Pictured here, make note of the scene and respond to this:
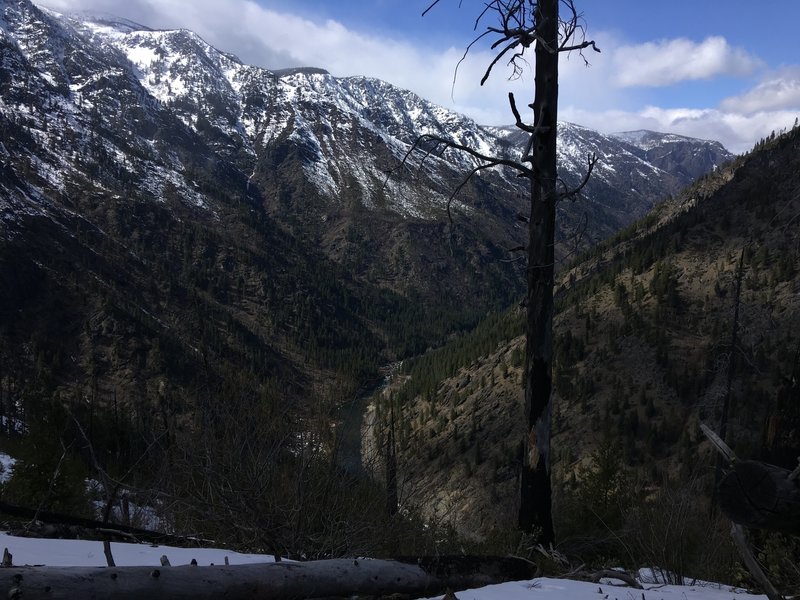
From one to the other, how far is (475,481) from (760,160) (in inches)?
2617

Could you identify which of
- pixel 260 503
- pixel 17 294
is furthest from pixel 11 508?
pixel 17 294

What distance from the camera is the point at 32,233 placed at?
117m

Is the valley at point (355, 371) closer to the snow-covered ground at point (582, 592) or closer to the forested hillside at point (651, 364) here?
the forested hillside at point (651, 364)

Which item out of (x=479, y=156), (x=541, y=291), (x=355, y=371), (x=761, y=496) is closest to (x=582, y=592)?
(x=761, y=496)

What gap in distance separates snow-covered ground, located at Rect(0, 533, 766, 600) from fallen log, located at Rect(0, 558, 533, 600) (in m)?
0.18

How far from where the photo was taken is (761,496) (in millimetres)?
3342

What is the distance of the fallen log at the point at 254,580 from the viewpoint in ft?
8.38

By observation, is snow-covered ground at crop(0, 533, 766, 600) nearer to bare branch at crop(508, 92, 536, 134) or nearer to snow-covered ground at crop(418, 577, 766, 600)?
snow-covered ground at crop(418, 577, 766, 600)

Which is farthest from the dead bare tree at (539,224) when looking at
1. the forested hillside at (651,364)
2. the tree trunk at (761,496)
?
the forested hillside at (651,364)

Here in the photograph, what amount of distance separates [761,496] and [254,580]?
10.1 ft

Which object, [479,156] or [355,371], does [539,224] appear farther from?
[355,371]

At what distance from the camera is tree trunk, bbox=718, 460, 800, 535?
3271 millimetres

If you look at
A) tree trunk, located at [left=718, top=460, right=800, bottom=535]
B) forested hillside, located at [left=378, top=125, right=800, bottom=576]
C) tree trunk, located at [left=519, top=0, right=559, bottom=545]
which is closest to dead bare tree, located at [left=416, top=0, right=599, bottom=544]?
tree trunk, located at [left=519, top=0, right=559, bottom=545]

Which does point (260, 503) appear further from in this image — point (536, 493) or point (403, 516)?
point (536, 493)
